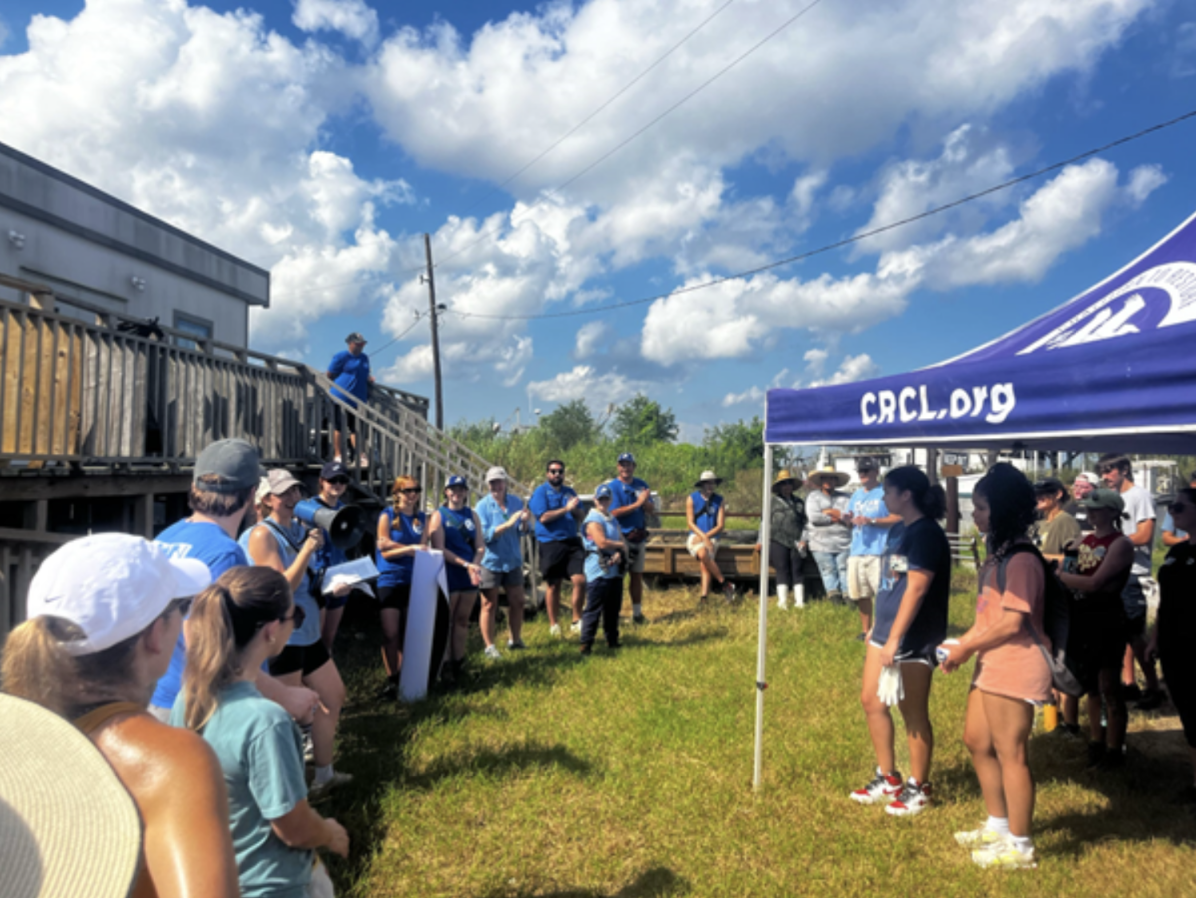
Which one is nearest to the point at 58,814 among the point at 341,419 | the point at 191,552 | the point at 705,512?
the point at 191,552

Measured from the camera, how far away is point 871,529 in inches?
296

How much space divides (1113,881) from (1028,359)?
226cm

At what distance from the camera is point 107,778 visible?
0.98m

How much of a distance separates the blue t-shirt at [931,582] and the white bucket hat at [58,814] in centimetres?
352

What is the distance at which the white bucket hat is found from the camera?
0.92 m

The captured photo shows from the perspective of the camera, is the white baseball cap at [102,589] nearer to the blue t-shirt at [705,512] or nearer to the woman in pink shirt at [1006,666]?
the woman in pink shirt at [1006,666]

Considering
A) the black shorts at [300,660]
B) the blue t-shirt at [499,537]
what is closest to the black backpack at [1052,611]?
the black shorts at [300,660]

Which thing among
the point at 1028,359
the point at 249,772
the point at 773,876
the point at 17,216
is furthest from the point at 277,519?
the point at 17,216

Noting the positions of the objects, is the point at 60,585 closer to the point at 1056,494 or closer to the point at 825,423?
the point at 825,423

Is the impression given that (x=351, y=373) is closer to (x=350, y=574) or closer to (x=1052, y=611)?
(x=350, y=574)

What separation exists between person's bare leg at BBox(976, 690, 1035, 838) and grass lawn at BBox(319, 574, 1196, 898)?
26 centimetres

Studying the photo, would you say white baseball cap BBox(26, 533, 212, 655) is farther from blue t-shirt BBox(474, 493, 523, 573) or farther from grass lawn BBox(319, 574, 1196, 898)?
blue t-shirt BBox(474, 493, 523, 573)

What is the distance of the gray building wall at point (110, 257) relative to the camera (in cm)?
916

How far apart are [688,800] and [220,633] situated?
3.06 metres
